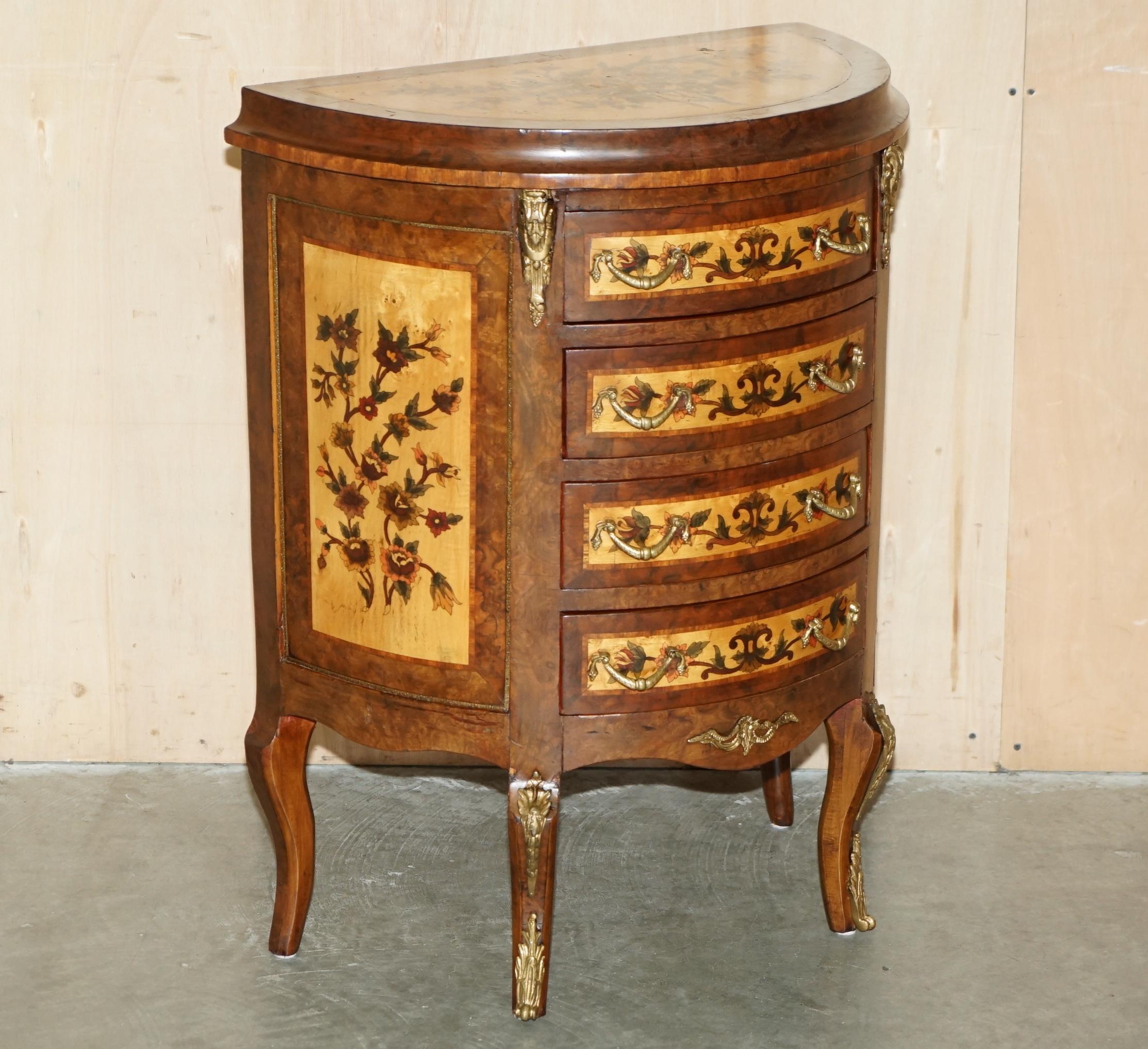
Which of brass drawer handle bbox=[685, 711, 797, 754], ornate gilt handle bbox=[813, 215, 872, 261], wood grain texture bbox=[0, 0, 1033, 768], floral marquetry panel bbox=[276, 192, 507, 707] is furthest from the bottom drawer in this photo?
wood grain texture bbox=[0, 0, 1033, 768]

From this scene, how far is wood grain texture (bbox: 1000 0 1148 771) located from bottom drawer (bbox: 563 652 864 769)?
735mm

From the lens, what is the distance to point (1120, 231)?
2982 mm

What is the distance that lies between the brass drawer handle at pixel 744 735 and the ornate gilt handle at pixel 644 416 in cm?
43

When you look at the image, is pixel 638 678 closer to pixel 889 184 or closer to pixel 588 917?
pixel 588 917

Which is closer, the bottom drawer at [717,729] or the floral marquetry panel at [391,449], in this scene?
the floral marquetry panel at [391,449]

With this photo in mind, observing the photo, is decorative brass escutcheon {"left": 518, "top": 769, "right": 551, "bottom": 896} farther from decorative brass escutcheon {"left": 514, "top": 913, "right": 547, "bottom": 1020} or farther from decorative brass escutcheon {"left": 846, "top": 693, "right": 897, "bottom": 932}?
decorative brass escutcheon {"left": 846, "top": 693, "right": 897, "bottom": 932}

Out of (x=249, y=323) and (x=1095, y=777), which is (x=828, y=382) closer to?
(x=249, y=323)

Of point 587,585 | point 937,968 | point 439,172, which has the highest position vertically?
point 439,172

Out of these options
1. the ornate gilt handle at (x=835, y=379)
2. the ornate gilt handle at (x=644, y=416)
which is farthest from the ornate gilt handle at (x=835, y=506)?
the ornate gilt handle at (x=644, y=416)

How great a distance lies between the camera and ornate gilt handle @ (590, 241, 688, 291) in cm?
219

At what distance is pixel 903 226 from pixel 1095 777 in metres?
1.02

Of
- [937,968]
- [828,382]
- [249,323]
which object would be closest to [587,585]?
[828,382]

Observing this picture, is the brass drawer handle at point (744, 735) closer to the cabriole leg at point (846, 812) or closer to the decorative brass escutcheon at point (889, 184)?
the cabriole leg at point (846, 812)

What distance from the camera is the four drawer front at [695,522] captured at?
229 centimetres
